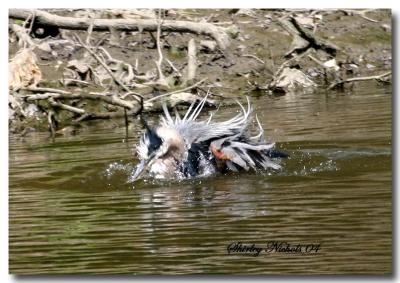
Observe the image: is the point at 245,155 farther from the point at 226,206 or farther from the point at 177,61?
the point at 177,61

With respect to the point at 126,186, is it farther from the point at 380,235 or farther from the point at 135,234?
the point at 380,235

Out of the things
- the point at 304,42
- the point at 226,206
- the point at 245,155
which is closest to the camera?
the point at 226,206

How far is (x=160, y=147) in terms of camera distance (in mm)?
7086

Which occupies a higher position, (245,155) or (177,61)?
(177,61)

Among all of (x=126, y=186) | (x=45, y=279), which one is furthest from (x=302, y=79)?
(x=45, y=279)

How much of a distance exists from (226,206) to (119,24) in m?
1.20

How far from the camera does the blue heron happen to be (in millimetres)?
7086

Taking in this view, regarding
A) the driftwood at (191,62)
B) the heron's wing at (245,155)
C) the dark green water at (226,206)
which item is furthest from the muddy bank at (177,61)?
the heron's wing at (245,155)

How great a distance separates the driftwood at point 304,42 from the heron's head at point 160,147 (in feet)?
2.62

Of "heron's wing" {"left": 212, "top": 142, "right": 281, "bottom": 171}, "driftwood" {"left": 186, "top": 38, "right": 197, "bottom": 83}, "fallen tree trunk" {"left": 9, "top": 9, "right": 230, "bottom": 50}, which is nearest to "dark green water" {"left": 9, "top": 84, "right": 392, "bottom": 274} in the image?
"heron's wing" {"left": 212, "top": 142, "right": 281, "bottom": 171}

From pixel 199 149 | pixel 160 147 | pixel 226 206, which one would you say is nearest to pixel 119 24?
pixel 160 147

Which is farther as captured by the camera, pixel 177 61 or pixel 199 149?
pixel 177 61

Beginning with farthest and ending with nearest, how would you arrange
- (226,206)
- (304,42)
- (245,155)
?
1. (304,42)
2. (245,155)
3. (226,206)

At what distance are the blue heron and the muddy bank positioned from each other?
199 millimetres
